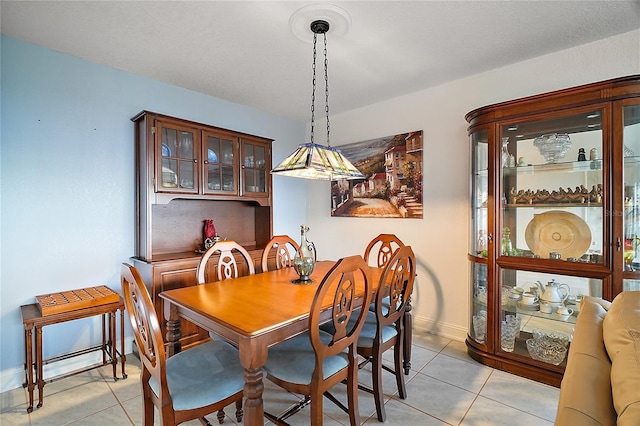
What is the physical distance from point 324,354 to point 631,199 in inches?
87.1

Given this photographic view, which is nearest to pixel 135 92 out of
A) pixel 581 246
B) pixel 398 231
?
pixel 398 231

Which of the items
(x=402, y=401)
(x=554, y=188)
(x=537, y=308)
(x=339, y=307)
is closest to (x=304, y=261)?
(x=339, y=307)

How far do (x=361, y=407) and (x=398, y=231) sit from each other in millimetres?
1890

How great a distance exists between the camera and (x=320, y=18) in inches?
79.0

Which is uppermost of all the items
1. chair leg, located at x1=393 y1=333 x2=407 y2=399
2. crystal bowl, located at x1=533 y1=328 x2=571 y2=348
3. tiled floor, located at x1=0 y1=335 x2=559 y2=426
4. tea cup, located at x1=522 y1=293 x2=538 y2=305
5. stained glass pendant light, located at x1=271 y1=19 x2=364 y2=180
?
stained glass pendant light, located at x1=271 y1=19 x2=364 y2=180

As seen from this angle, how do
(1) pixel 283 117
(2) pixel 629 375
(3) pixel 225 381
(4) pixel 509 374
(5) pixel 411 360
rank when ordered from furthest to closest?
(1) pixel 283 117
(5) pixel 411 360
(4) pixel 509 374
(3) pixel 225 381
(2) pixel 629 375

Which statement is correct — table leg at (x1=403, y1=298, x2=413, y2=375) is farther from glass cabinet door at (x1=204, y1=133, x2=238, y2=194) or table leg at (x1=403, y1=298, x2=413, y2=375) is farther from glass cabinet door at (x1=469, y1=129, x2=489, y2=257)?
glass cabinet door at (x1=204, y1=133, x2=238, y2=194)

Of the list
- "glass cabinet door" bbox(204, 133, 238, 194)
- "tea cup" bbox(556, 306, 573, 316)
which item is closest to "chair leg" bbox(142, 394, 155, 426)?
"glass cabinet door" bbox(204, 133, 238, 194)

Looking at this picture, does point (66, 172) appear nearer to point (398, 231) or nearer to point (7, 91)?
point (7, 91)

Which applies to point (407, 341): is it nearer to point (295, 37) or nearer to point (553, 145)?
point (553, 145)

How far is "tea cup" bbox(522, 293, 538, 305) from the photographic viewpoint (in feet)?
8.00

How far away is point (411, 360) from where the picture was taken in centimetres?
264

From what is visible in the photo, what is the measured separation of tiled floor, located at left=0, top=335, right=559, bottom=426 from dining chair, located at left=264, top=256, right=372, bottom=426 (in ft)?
1.23

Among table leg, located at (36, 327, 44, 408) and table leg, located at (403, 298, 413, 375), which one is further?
table leg, located at (403, 298, 413, 375)
